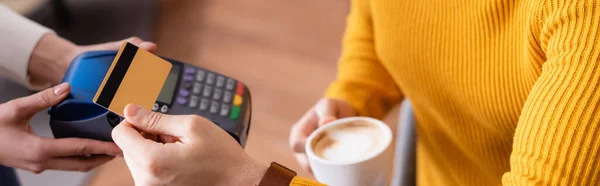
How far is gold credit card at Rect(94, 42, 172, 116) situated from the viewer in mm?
412

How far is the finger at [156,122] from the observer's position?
419 mm

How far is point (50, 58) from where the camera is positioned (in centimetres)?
59

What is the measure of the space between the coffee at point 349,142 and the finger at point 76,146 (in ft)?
0.63

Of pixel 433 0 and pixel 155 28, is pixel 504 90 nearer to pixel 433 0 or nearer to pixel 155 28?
pixel 433 0

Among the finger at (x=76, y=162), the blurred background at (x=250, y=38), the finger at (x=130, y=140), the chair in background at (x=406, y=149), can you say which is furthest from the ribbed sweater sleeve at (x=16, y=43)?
the blurred background at (x=250, y=38)

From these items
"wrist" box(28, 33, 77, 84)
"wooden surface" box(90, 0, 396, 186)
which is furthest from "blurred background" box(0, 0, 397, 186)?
"wrist" box(28, 33, 77, 84)

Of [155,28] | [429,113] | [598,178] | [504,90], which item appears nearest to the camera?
[598,178]

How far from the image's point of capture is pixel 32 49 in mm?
586

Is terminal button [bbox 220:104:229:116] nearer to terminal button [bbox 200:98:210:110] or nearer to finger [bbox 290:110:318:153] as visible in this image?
terminal button [bbox 200:98:210:110]

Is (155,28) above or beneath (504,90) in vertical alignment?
beneath

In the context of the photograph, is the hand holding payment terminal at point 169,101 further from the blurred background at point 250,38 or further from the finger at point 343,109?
the blurred background at point 250,38

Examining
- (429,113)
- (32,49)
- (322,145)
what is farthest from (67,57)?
(429,113)

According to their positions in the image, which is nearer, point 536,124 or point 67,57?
point 536,124

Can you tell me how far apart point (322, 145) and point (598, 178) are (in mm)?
256
